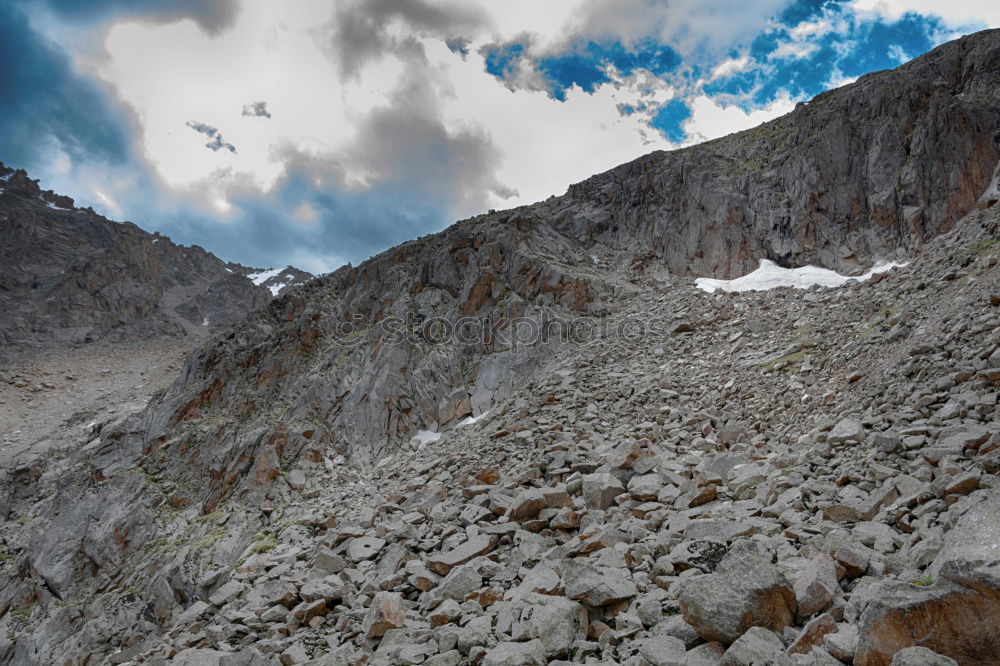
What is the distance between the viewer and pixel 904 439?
8.27 meters

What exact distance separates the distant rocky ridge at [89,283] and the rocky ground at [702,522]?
299 feet

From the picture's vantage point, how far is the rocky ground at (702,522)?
513 centimetres

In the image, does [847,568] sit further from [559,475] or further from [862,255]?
[862,255]

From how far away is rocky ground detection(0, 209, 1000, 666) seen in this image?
513 centimetres

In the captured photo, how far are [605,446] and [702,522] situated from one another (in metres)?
5.85

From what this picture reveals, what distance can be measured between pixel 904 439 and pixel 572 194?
1410 inches

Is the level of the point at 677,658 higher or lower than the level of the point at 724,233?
lower

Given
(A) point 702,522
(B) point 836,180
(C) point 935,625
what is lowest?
(C) point 935,625

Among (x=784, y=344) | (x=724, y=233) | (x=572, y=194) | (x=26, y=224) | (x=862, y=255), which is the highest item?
(x=26, y=224)

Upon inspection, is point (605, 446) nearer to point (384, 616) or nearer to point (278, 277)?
point (384, 616)

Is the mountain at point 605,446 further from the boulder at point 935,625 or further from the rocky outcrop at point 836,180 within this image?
the rocky outcrop at point 836,180

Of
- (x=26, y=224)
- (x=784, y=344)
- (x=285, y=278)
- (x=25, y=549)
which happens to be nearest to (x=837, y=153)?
(x=784, y=344)

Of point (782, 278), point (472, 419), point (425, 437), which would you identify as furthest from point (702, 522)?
point (782, 278)

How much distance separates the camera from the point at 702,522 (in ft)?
26.0
